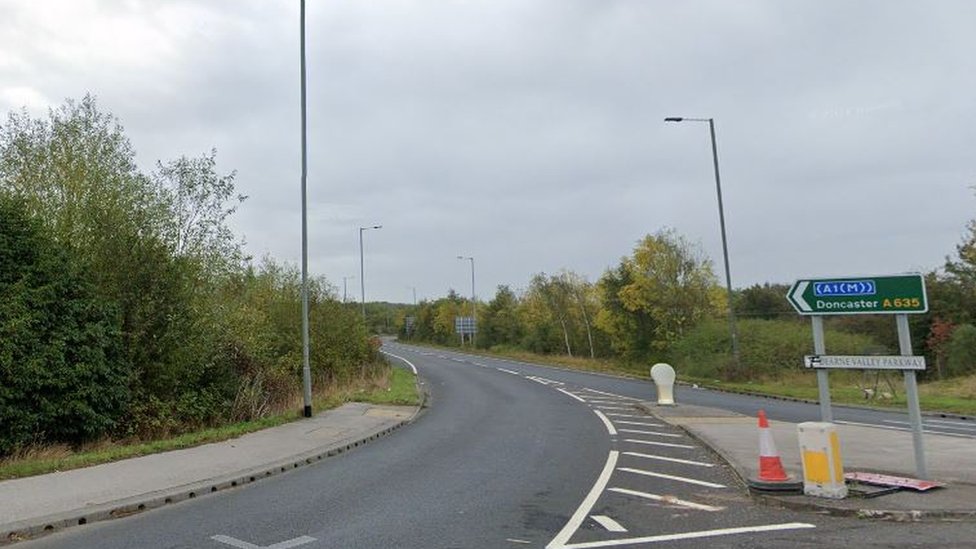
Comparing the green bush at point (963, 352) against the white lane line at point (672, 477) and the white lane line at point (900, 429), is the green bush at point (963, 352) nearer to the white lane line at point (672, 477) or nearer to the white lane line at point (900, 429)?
the white lane line at point (900, 429)

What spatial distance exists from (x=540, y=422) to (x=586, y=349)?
47.6m

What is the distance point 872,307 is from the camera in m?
8.88

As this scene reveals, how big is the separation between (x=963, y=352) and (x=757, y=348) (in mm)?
10078

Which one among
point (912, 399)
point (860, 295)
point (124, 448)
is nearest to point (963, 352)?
point (912, 399)

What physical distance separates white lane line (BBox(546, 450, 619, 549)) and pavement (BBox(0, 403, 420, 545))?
4807 mm

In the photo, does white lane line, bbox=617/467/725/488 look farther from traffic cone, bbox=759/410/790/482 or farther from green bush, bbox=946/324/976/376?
green bush, bbox=946/324/976/376

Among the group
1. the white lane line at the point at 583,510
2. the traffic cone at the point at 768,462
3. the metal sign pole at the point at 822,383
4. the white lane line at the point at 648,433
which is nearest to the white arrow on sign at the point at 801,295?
the metal sign pole at the point at 822,383

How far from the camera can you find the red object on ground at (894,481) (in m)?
8.39

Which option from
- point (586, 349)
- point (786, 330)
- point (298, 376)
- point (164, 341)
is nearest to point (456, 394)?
point (298, 376)

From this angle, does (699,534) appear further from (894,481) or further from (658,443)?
(658,443)

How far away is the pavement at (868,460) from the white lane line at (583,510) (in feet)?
5.94

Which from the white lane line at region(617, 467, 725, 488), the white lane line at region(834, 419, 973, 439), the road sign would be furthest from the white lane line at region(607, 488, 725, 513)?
the white lane line at region(834, 419, 973, 439)

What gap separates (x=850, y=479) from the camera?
8.91 m

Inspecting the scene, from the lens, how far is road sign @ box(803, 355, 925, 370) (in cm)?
867
